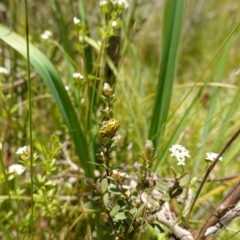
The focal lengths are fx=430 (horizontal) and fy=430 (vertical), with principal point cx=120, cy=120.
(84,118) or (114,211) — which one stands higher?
(84,118)

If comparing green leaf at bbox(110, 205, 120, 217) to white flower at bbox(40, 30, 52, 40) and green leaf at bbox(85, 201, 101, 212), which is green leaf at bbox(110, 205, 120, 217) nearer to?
green leaf at bbox(85, 201, 101, 212)

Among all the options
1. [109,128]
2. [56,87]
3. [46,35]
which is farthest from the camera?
[46,35]

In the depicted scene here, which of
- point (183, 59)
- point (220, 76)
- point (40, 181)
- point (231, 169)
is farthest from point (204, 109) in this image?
point (40, 181)

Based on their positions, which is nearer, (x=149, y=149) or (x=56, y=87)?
(x=149, y=149)

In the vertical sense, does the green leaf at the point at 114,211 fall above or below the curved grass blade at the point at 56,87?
below

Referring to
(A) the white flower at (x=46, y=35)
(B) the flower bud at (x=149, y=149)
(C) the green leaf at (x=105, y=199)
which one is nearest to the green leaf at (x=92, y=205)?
(C) the green leaf at (x=105, y=199)

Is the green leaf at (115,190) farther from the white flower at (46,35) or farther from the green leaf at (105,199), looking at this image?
the white flower at (46,35)

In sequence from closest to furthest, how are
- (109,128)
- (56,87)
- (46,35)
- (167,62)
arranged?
1. (109,128)
2. (56,87)
3. (167,62)
4. (46,35)

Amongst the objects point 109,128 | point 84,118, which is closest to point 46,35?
point 84,118

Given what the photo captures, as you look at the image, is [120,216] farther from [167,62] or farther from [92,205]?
[167,62]
